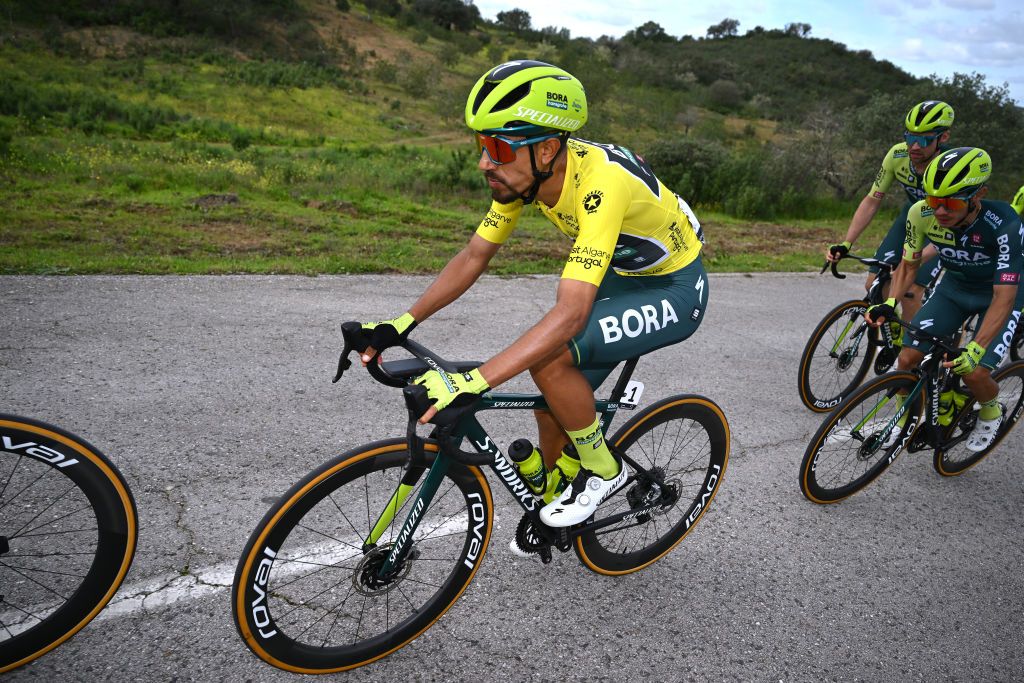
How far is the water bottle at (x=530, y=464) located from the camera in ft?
8.54

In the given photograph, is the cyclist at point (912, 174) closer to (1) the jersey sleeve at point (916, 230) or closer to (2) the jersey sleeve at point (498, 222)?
(1) the jersey sleeve at point (916, 230)

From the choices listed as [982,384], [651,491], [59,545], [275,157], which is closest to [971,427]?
[982,384]

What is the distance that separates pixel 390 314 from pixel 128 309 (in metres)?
2.36

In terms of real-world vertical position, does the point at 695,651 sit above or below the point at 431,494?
below

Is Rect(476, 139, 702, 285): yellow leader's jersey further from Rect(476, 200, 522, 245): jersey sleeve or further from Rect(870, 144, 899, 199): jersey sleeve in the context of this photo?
Rect(870, 144, 899, 199): jersey sleeve

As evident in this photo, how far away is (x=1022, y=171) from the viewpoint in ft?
73.8

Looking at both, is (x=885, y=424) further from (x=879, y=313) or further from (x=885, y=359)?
(x=885, y=359)

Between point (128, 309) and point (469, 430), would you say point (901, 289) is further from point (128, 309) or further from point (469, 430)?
point (128, 309)

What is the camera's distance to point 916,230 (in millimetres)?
5039

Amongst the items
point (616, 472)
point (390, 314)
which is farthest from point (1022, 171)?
point (616, 472)

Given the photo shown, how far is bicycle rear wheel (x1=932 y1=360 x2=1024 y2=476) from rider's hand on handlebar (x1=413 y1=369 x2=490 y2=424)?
3.86 metres

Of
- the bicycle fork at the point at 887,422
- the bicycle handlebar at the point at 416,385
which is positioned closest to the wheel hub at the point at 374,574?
the bicycle handlebar at the point at 416,385

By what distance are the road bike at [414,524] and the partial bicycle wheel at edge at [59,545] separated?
59 cm

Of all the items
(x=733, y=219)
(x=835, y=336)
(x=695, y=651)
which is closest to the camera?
(x=695, y=651)
